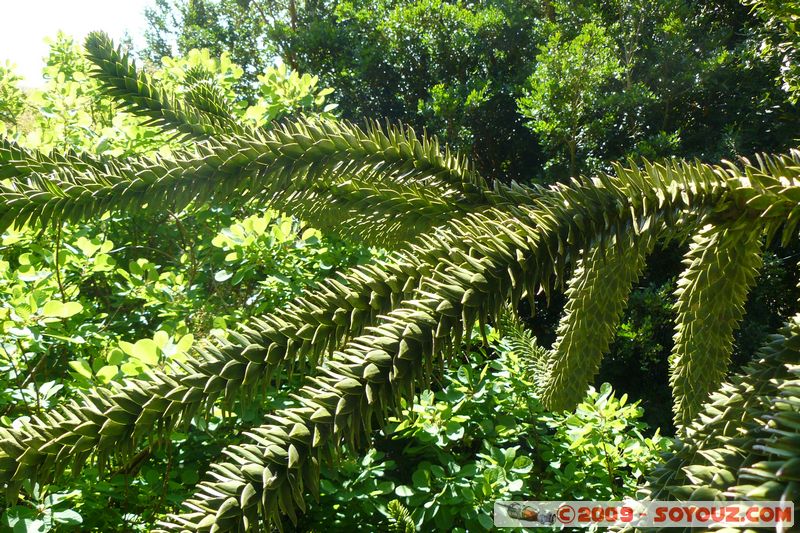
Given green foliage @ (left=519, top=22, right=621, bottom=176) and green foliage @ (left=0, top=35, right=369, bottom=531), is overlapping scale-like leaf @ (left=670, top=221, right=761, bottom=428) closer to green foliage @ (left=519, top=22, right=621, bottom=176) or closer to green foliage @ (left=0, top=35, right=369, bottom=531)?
green foliage @ (left=0, top=35, right=369, bottom=531)

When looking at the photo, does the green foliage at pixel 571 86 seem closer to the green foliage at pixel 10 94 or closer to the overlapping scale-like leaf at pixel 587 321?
the green foliage at pixel 10 94

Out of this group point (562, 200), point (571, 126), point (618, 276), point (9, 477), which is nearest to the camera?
point (9, 477)

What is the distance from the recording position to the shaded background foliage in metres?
2.42

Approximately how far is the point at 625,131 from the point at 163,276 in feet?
21.5

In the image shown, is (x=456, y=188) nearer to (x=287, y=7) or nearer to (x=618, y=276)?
(x=618, y=276)

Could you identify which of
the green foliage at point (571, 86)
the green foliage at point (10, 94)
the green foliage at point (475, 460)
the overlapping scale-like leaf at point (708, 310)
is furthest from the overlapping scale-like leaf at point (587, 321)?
the green foliage at point (571, 86)

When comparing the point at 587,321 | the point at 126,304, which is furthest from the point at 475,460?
the point at 126,304

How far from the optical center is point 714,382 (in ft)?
6.20

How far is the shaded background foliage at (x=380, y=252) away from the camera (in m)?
2.42

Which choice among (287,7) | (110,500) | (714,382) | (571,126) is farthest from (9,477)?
(287,7)

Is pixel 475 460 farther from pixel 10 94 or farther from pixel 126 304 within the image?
pixel 10 94

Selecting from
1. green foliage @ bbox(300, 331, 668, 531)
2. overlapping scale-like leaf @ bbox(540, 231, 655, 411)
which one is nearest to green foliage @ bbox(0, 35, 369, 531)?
green foliage @ bbox(300, 331, 668, 531)

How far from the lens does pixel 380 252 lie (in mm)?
3342

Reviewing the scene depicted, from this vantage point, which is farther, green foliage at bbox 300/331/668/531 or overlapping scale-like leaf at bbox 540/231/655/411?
green foliage at bbox 300/331/668/531
